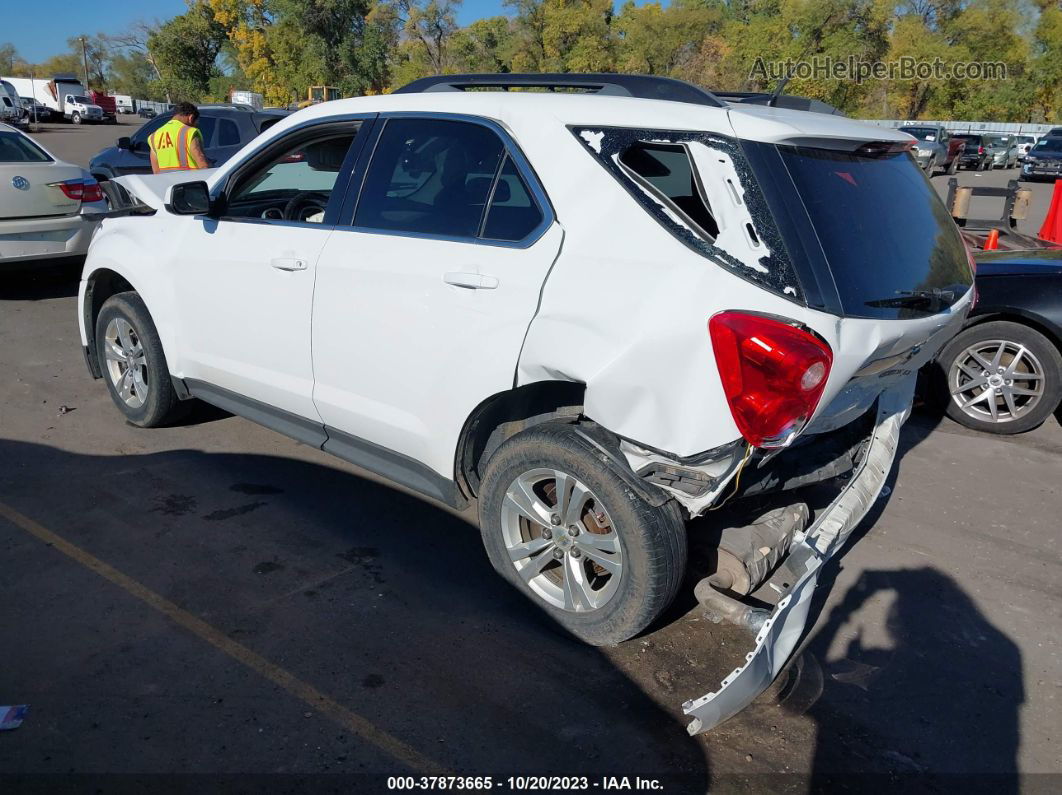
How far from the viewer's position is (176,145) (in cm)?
909

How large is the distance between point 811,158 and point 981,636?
6.81 feet

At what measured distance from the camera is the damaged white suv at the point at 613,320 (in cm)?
281

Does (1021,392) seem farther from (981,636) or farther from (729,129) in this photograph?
(729,129)

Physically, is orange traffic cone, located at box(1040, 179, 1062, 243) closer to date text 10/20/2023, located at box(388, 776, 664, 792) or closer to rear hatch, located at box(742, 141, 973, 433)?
rear hatch, located at box(742, 141, 973, 433)

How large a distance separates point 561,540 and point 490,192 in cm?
136

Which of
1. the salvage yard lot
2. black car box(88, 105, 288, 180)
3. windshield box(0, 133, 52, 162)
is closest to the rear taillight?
windshield box(0, 133, 52, 162)

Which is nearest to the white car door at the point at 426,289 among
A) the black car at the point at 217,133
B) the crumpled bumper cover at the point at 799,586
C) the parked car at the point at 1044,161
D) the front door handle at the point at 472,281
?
the front door handle at the point at 472,281

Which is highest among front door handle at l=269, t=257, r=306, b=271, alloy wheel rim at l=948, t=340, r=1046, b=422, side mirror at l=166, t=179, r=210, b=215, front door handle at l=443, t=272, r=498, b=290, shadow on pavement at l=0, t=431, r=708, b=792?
side mirror at l=166, t=179, r=210, b=215

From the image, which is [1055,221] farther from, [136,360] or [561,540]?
[136,360]

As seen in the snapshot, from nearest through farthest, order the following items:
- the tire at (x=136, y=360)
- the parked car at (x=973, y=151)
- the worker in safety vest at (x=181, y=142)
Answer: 1. the tire at (x=136, y=360)
2. the worker in safety vest at (x=181, y=142)
3. the parked car at (x=973, y=151)

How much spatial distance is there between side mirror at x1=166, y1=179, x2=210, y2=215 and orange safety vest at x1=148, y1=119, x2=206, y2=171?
200 inches

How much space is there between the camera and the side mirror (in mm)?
4383

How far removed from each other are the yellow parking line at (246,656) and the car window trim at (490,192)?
1.71 meters

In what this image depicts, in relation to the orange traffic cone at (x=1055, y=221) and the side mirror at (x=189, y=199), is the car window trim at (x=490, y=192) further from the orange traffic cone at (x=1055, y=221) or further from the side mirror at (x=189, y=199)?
the orange traffic cone at (x=1055, y=221)
